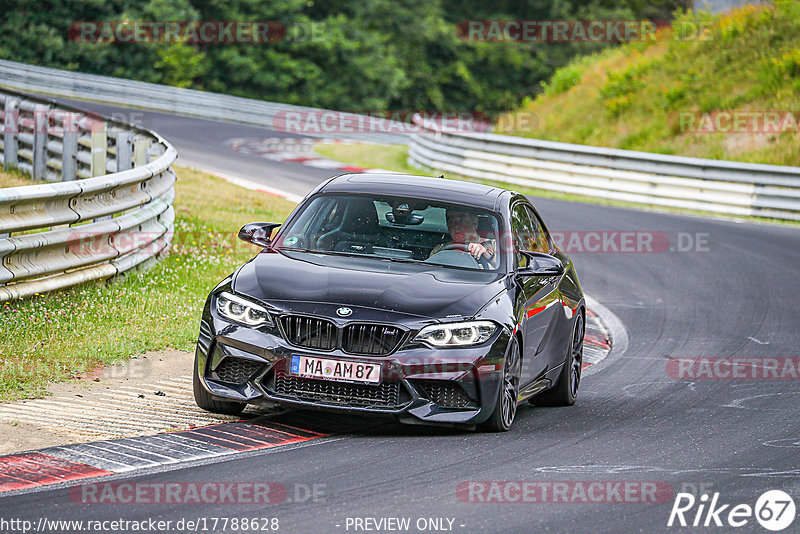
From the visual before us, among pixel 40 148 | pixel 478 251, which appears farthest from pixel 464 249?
pixel 40 148

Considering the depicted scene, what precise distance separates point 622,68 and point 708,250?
17.9m

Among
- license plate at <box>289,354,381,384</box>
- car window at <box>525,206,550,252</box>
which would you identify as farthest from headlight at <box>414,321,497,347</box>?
car window at <box>525,206,550,252</box>

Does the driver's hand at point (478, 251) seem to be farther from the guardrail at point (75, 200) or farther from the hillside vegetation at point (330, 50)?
the hillside vegetation at point (330, 50)

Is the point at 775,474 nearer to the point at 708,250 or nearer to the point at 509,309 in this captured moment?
the point at 509,309

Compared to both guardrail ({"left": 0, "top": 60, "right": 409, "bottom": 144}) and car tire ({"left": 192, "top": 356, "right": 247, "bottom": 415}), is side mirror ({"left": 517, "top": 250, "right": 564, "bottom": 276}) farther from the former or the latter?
guardrail ({"left": 0, "top": 60, "right": 409, "bottom": 144})

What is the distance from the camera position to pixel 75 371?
8.31m

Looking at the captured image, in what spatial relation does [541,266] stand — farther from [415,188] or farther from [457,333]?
[457,333]

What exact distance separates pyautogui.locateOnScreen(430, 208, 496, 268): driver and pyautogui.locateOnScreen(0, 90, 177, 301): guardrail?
11.1ft

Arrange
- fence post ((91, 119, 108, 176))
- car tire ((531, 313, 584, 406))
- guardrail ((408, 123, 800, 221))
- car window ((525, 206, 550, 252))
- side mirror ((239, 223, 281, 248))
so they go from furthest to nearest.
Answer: guardrail ((408, 123, 800, 221)) < fence post ((91, 119, 108, 176)) < car window ((525, 206, 550, 252)) < car tire ((531, 313, 584, 406)) < side mirror ((239, 223, 281, 248))

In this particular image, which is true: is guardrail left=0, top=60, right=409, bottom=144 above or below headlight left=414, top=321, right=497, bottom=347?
below

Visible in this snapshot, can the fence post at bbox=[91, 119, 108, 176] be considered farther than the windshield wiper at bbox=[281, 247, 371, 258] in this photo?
Yes

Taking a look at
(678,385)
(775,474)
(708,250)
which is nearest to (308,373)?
(775,474)

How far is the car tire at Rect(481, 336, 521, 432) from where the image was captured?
7.40 m

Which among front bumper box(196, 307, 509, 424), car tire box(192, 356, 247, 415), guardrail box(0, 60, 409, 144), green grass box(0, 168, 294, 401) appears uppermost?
front bumper box(196, 307, 509, 424)
